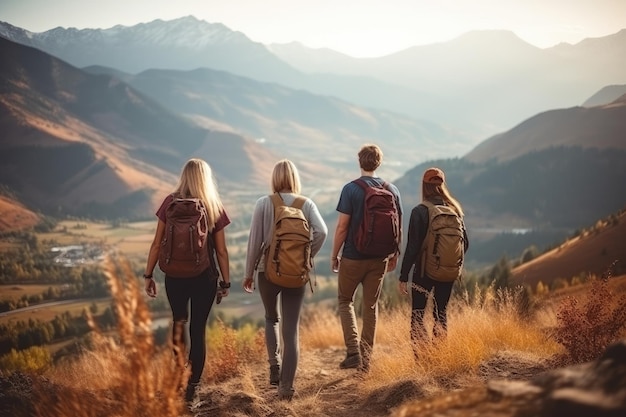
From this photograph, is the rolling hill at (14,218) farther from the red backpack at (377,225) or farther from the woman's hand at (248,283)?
the red backpack at (377,225)

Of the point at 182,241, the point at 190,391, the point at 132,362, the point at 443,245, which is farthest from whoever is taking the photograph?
the point at 443,245

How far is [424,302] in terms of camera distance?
4793 millimetres

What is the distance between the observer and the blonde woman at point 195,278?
4.11m

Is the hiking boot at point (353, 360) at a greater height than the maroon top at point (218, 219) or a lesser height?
lesser

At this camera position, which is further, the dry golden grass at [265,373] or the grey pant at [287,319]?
the grey pant at [287,319]

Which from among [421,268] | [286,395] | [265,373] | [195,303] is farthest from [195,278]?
[265,373]

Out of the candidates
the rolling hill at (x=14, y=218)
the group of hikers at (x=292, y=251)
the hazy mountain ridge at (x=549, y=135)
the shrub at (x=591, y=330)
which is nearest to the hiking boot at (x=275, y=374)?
the group of hikers at (x=292, y=251)

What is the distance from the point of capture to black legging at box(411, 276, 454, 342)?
4.72 m

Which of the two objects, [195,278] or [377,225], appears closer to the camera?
[195,278]

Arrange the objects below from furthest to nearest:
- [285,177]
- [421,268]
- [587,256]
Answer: [587,256]
[421,268]
[285,177]

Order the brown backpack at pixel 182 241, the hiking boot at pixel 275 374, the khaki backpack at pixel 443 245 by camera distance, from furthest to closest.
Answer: the hiking boot at pixel 275 374 → the khaki backpack at pixel 443 245 → the brown backpack at pixel 182 241

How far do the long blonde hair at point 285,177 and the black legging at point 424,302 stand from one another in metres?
1.61

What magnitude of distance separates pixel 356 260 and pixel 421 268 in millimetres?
665

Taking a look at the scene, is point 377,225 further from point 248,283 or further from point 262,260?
point 248,283
